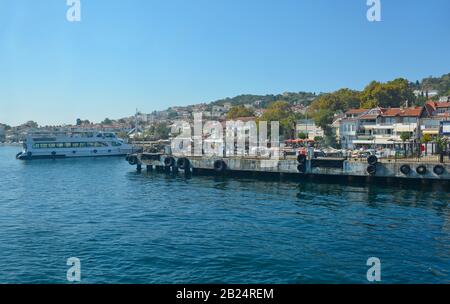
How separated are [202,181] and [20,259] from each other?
30.1 metres

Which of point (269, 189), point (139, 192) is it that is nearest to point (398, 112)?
point (269, 189)

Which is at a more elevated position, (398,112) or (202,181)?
(398,112)

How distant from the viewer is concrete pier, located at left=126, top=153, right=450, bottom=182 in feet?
133

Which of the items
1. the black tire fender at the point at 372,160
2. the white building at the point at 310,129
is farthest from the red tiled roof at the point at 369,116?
the black tire fender at the point at 372,160

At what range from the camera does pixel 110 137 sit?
104688 mm

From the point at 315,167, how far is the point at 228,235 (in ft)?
81.4

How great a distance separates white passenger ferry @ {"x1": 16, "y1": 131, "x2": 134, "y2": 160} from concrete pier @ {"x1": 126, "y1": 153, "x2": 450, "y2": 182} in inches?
1654

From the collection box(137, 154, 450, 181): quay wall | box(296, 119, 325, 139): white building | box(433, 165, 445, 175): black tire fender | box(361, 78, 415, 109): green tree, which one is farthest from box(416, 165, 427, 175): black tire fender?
box(361, 78, 415, 109): green tree

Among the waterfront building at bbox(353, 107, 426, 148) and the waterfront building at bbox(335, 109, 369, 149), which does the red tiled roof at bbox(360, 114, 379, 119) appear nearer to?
the waterfront building at bbox(353, 107, 426, 148)

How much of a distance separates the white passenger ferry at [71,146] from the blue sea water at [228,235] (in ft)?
181

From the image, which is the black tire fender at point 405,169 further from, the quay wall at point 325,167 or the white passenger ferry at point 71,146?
the white passenger ferry at point 71,146

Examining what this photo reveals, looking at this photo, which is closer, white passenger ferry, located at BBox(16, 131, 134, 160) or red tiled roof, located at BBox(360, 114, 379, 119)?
red tiled roof, located at BBox(360, 114, 379, 119)

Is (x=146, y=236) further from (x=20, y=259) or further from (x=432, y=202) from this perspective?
(x=432, y=202)
